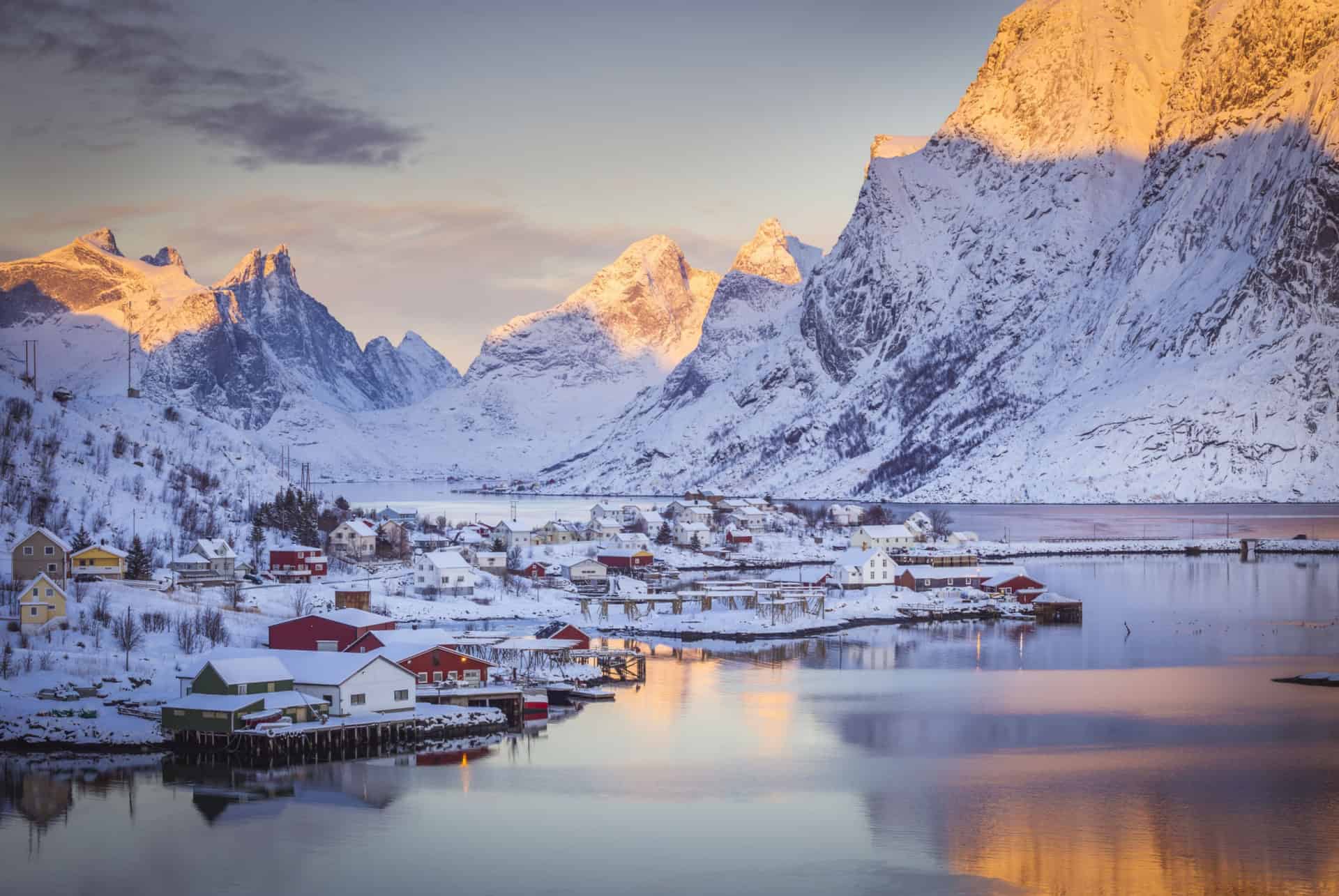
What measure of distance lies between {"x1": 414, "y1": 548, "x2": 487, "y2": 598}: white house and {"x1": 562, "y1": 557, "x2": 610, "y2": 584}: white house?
9.95 metres

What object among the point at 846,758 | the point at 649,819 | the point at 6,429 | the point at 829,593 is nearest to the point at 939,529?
the point at 829,593

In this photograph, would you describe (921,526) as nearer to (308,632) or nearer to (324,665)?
(308,632)

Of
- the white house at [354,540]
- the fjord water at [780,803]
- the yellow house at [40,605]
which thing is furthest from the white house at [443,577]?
the fjord water at [780,803]

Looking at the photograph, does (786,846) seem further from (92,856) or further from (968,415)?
(968,415)

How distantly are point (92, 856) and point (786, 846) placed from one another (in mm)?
14961

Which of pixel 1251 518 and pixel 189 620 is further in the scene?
pixel 1251 518

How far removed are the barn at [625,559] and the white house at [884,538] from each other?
15.9 meters

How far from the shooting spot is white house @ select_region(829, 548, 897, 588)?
291 ft

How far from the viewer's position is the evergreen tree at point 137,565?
67.0 m

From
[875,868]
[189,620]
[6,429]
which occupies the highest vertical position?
[6,429]

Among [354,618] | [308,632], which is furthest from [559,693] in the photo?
[308,632]

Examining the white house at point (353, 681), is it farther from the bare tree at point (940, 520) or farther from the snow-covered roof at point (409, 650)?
the bare tree at point (940, 520)

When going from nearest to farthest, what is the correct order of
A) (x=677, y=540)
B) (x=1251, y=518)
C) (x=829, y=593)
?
(x=829, y=593) < (x=677, y=540) < (x=1251, y=518)

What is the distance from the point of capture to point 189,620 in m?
57.2
